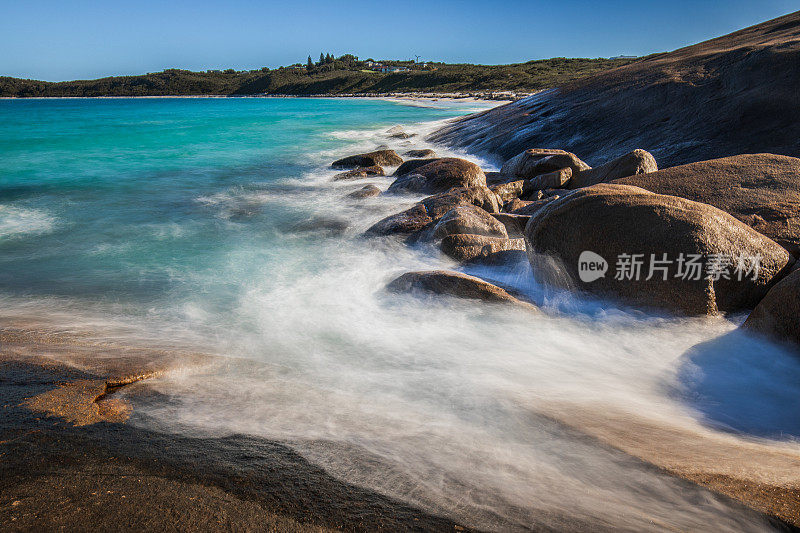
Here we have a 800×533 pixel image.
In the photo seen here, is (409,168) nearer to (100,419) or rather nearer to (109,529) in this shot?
(100,419)

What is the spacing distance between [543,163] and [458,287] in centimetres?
527

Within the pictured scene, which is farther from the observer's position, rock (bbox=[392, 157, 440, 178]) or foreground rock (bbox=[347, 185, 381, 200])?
rock (bbox=[392, 157, 440, 178])

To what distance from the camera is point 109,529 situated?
1803 millimetres

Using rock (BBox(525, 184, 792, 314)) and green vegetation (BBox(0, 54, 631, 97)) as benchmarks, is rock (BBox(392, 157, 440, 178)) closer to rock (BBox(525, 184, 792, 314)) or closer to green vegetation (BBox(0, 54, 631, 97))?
rock (BBox(525, 184, 792, 314))

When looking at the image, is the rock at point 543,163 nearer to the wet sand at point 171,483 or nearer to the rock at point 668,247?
the rock at point 668,247

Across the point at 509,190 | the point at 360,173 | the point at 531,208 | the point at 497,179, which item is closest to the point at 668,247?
the point at 531,208

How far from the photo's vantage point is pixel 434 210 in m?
7.36

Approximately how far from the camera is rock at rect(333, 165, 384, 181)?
12.8 meters

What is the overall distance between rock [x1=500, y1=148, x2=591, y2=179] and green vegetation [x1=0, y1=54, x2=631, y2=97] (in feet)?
200

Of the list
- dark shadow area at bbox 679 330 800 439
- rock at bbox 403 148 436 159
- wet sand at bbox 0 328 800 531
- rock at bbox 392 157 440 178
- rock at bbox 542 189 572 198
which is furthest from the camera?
rock at bbox 403 148 436 159

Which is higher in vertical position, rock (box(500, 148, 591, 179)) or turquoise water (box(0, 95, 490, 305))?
rock (box(500, 148, 591, 179))

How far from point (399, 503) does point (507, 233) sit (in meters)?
4.79

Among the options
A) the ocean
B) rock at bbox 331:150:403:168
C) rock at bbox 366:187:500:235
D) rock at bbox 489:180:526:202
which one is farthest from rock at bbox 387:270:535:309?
rock at bbox 331:150:403:168

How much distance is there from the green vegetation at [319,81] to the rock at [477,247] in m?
65.1
